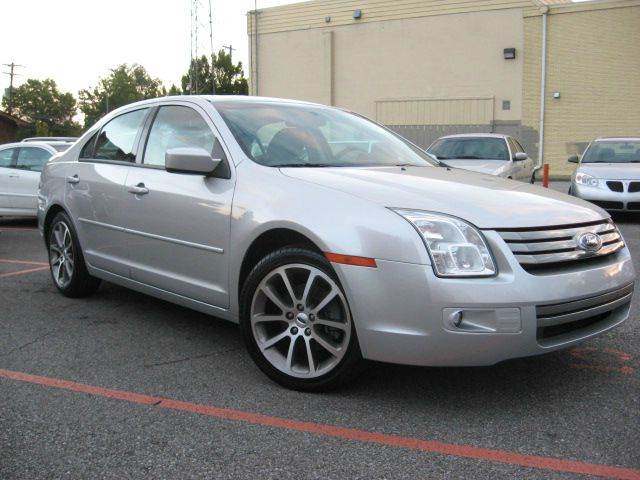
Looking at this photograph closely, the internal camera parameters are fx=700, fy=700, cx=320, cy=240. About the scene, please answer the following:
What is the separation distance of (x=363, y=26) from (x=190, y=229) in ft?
86.4

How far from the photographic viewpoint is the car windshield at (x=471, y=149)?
12.3 metres

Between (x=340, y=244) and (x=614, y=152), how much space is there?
33.7 feet

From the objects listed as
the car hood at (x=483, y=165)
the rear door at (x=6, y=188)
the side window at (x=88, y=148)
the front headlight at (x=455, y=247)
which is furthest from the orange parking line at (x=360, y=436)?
the car hood at (x=483, y=165)

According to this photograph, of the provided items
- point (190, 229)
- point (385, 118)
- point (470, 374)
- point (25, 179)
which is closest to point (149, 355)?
point (190, 229)

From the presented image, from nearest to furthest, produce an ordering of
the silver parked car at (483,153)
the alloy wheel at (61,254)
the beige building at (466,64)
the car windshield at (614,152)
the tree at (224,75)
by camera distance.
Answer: the alloy wheel at (61,254)
the silver parked car at (483,153)
the car windshield at (614,152)
the beige building at (466,64)
the tree at (224,75)

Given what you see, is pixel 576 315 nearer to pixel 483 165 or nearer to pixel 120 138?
pixel 120 138

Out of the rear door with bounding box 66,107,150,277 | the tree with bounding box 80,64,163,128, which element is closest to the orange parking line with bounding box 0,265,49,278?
the rear door with bounding box 66,107,150,277

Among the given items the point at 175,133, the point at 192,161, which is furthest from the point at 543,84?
the point at 192,161

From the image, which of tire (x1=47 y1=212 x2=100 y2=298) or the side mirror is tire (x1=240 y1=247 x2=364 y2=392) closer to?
the side mirror

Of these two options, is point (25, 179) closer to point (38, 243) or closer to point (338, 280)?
point (38, 243)

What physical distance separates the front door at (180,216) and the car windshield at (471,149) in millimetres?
8128

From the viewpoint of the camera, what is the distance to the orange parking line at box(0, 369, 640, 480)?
2.75m

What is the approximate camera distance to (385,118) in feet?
94.0

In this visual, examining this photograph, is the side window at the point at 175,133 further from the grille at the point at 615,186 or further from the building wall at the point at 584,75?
the building wall at the point at 584,75
